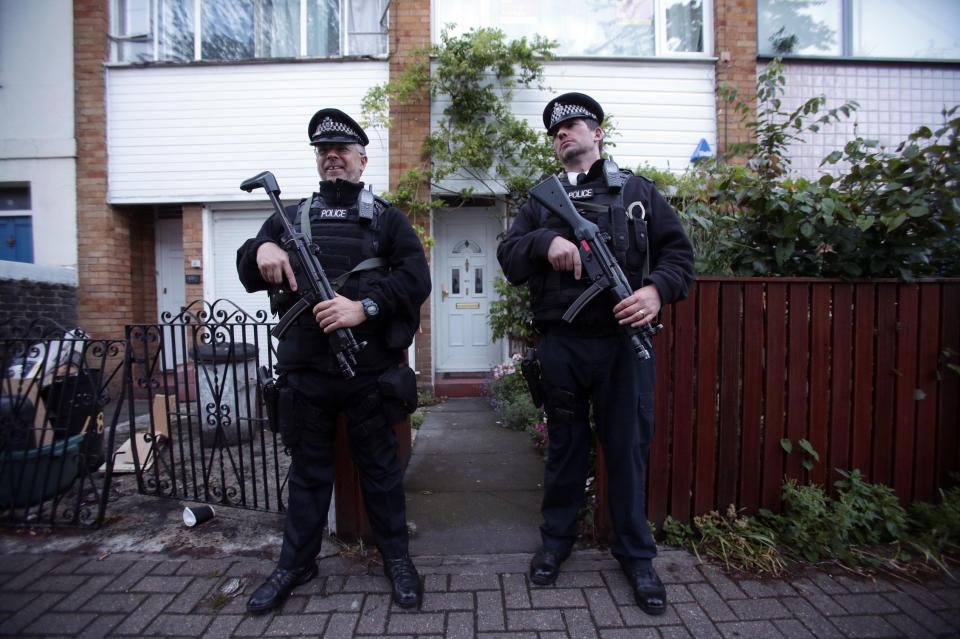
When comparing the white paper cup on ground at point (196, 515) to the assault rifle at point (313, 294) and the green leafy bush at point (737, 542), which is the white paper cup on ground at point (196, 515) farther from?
the green leafy bush at point (737, 542)

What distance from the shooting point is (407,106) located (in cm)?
582

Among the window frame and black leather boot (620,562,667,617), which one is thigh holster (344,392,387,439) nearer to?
Answer: black leather boot (620,562,667,617)

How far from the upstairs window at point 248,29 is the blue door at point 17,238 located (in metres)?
2.42

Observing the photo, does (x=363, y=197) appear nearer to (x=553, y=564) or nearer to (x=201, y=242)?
(x=553, y=564)

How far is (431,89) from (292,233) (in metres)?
4.32

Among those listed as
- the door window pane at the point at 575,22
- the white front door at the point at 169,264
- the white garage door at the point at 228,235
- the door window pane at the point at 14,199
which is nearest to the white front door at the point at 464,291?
the white garage door at the point at 228,235

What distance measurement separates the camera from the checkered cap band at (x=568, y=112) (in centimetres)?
229

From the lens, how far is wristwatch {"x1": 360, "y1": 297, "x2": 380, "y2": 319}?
207 centimetres

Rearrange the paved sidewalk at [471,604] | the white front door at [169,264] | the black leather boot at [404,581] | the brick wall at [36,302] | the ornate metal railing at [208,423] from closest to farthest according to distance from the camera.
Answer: the paved sidewalk at [471,604], the black leather boot at [404,581], the ornate metal railing at [208,423], the brick wall at [36,302], the white front door at [169,264]

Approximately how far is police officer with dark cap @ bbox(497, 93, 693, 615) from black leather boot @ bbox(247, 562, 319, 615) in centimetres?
108

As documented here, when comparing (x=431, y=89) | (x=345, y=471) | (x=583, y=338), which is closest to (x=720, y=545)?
(x=583, y=338)

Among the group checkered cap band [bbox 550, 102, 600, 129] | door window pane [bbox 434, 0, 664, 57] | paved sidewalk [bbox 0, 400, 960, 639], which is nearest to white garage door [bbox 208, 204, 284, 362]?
door window pane [bbox 434, 0, 664, 57]

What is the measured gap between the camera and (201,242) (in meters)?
6.13

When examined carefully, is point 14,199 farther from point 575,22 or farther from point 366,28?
point 575,22
